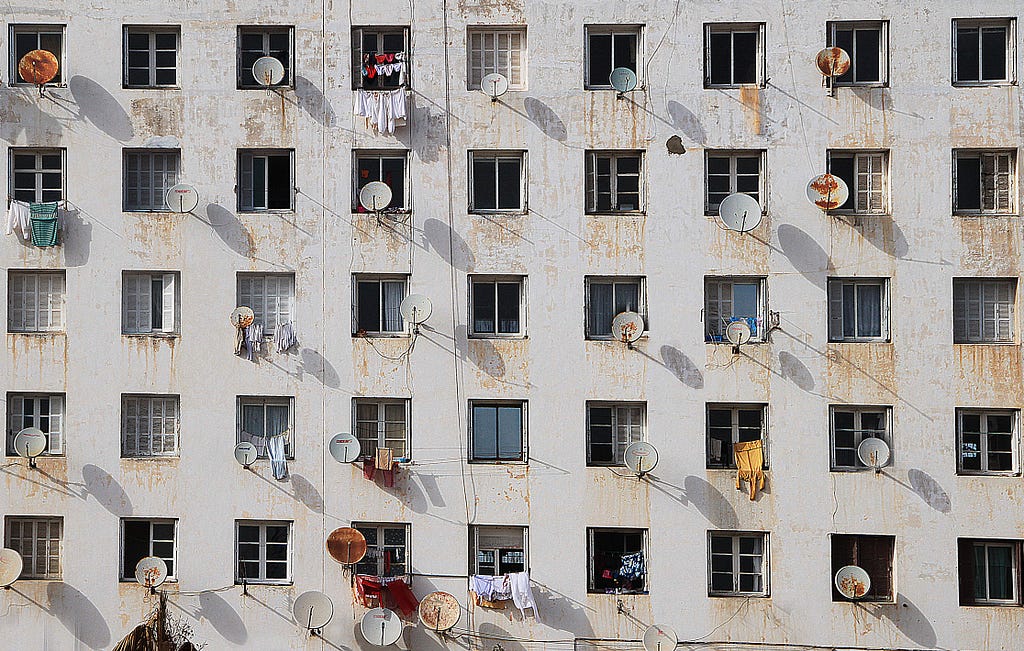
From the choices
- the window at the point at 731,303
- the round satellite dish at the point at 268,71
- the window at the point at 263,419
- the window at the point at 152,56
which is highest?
the window at the point at 152,56

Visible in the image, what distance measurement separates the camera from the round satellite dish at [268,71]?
23.8 m

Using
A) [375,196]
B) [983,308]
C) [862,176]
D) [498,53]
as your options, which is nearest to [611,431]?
[375,196]

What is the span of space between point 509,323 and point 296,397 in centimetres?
483

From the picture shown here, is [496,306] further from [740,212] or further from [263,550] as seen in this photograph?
[263,550]

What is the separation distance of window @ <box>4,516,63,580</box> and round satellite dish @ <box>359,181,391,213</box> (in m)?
9.39

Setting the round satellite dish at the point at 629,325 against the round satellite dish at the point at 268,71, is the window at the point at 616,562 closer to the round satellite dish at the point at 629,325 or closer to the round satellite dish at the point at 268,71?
the round satellite dish at the point at 629,325

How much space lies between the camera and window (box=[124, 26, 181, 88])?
966 inches

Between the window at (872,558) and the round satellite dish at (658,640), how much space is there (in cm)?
363

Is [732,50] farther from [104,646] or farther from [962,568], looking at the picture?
[104,646]

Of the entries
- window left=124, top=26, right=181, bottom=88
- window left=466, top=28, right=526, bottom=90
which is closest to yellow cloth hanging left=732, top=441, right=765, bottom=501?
window left=466, top=28, right=526, bottom=90

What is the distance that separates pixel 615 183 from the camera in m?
24.3

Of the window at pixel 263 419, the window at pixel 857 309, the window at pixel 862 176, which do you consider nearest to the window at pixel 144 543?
the window at pixel 263 419

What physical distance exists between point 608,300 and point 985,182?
8.51 m

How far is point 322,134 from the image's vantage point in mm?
24297
